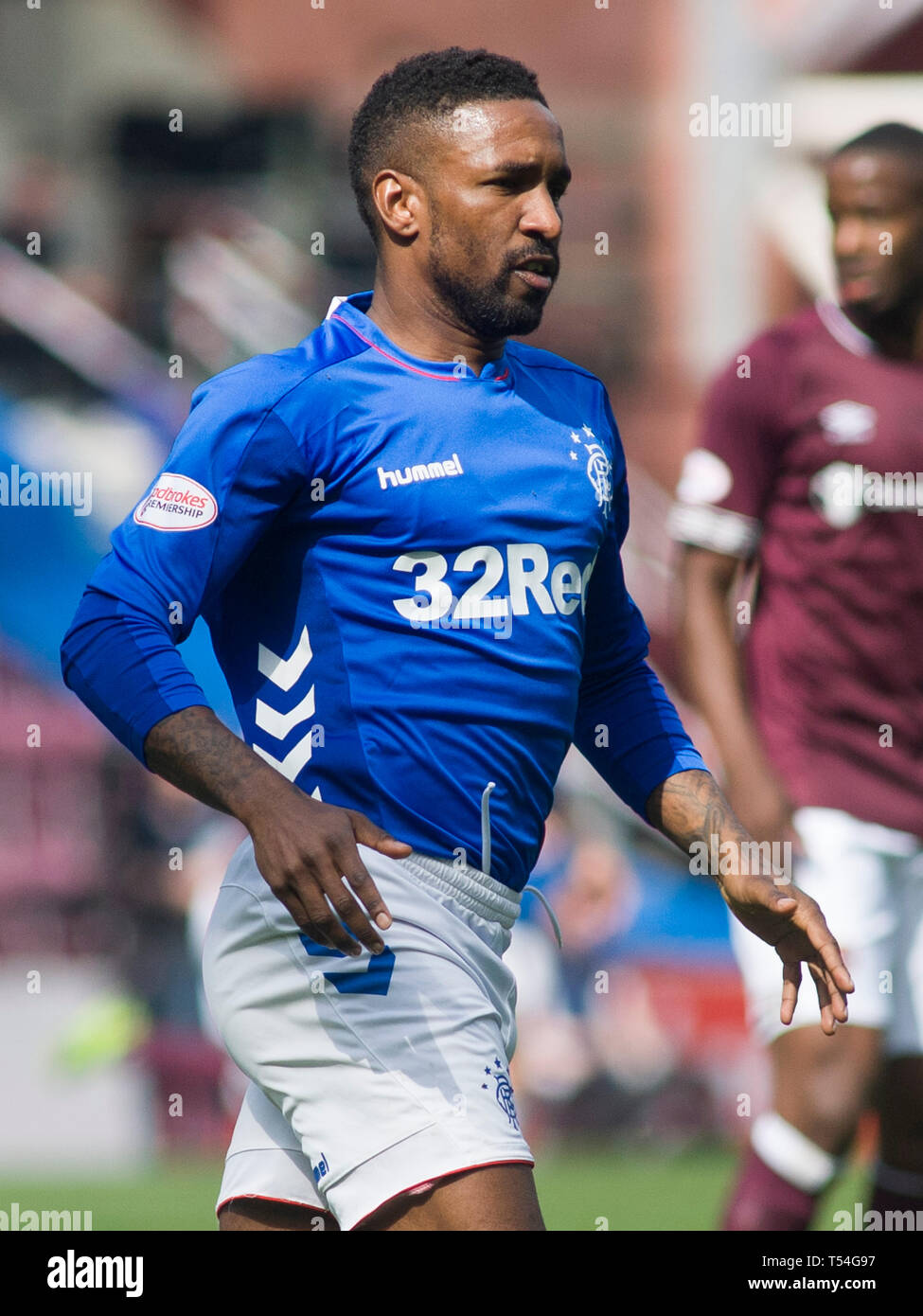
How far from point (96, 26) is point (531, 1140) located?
7280mm

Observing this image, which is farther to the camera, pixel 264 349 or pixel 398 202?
pixel 264 349

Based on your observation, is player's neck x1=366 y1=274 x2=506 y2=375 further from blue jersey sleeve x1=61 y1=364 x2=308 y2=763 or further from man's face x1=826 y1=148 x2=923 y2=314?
man's face x1=826 y1=148 x2=923 y2=314

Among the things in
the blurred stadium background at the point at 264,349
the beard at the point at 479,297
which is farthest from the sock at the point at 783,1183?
the blurred stadium background at the point at 264,349

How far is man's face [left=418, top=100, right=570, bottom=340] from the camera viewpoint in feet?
8.99

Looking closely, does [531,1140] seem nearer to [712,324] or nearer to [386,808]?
[712,324]

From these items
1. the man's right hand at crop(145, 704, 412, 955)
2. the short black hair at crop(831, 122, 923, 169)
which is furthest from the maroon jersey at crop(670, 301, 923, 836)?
the man's right hand at crop(145, 704, 412, 955)

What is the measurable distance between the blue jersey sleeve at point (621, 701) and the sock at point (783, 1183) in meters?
1.45

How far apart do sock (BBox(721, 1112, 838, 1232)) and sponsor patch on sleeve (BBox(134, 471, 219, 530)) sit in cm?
233

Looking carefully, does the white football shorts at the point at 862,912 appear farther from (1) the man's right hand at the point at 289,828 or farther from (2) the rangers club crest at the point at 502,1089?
(1) the man's right hand at the point at 289,828

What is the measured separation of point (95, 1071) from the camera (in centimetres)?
834

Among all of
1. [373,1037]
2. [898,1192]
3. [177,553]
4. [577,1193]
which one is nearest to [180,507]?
[177,553]

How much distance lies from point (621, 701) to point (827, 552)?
5.47 feet

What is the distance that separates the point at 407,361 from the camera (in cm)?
281

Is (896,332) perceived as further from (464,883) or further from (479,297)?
(464,883)
